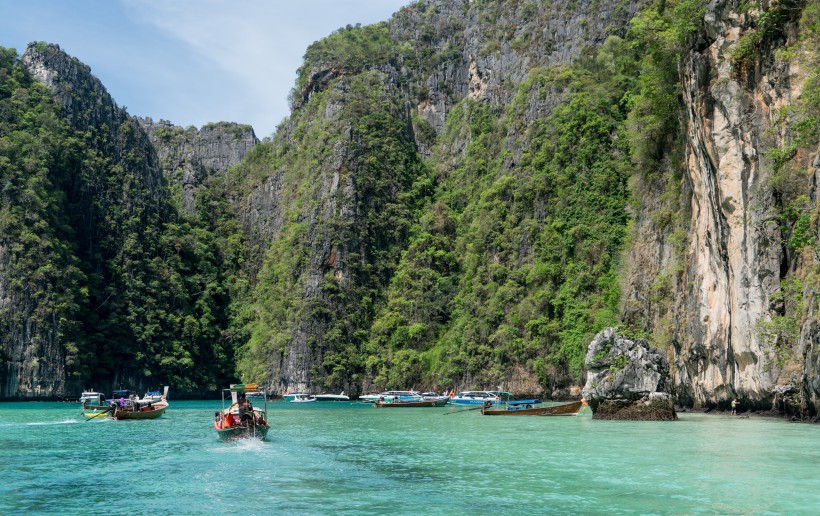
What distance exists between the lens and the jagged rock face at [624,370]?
38.9 m

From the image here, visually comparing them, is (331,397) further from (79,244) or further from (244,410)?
(244,410)

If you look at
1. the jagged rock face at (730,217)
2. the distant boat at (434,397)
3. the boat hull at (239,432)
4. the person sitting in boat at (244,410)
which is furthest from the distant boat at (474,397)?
the person sitting in boat at (244,410)

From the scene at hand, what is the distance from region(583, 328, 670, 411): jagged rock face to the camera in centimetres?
3888

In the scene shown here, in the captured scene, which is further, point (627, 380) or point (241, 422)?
point (627, 380)

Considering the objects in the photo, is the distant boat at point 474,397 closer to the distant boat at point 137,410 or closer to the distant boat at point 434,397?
the distant boat at point 434,397

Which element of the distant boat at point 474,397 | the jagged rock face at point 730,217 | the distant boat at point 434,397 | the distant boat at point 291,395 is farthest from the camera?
the distant boat at point 291,395

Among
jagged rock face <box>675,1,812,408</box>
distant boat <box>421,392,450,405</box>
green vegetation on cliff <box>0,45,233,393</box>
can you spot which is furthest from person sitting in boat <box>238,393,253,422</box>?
green vegetation on cliff <box>0,45,233,393</box>

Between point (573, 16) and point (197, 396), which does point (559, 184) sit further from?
point (197, 396)

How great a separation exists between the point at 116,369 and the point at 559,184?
204 feet

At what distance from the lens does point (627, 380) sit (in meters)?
39.2

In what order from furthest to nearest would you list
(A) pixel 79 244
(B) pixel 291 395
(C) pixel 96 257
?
1. (C) pixel 96 257
2. (A) pixel 79 244
3. (B) pixel 291 395

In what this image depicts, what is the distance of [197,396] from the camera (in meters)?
108

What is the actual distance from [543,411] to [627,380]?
31.9 feet

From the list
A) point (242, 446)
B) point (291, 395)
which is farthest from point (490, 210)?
point (242, 446)
